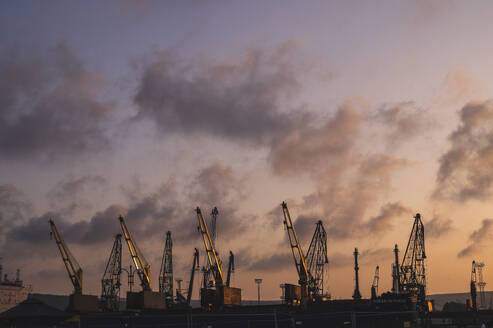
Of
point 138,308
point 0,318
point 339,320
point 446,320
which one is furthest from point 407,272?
point 0,318

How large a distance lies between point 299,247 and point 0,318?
313ft

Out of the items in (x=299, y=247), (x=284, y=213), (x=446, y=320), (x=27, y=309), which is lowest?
(x=446, y=320)

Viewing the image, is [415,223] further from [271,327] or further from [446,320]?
[271,327]

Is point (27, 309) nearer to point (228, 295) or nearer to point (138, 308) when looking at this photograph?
point (138, 308)

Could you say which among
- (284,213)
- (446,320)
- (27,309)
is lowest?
(446,320)

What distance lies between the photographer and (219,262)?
185625 millimetres

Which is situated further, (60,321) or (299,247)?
(299,247)

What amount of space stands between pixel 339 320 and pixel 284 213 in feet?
218


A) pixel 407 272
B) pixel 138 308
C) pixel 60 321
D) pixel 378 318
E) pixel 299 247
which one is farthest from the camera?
pixel 407 272

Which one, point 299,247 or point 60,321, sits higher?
point 299,247

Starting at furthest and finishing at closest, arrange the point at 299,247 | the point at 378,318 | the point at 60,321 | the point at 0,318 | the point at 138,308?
the point at 299,247
the point at 138,308
the point at 60,321
the point at 0,318
the point at 378,318

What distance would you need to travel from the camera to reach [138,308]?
160m

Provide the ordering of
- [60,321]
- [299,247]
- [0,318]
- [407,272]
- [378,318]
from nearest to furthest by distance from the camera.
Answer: [378,318]
[0,318]
[60,321]
[299,247]
[407,272]

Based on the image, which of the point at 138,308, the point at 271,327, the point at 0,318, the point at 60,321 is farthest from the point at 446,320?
the point at 0,318
